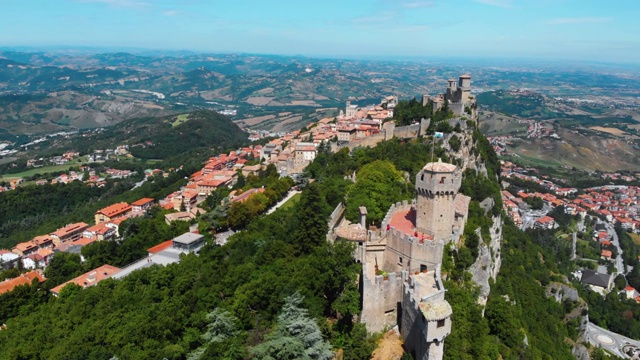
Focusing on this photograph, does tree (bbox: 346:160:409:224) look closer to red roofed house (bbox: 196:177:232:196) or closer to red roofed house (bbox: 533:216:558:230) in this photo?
red roofed house (bbox: 196:177:232:196)

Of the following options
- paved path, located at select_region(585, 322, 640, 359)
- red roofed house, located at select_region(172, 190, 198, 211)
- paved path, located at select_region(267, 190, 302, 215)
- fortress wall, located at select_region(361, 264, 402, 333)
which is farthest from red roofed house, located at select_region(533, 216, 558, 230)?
fortress wall, located at select_region(361, 264, 402, 333)

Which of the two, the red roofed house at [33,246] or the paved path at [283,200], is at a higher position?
the paved path at [283,200]

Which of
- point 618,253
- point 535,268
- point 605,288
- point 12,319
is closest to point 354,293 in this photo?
point 12,319

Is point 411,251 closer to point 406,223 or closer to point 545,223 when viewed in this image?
point 406,223

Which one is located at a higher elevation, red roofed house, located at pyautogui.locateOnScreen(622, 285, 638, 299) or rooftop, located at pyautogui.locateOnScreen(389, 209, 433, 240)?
rooftop, located at pyautogui.locateOnScreen(389, 209, 433, 240)

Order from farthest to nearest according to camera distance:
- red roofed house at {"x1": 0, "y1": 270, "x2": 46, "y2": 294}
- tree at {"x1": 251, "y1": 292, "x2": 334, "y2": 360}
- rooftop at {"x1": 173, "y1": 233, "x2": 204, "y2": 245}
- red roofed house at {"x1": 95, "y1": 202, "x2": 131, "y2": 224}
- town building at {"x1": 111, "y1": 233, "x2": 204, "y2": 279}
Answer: red roofed house at {"x1": 95, "y1": 202, "x2": 131, "y2": 224}
rooftop at {"x1": 173, "y1": 233, "x2": 204, "y2": 245}
town building at {"x1": 111, "y1": 233, "x2": 204, "y2": 279}
red roofed house at {"x1": 0, "y1": 270, "x2": 46, "y2": 294}
tree at {"x1": 251, "y1": 292, "x2": 334, "y2": 360}

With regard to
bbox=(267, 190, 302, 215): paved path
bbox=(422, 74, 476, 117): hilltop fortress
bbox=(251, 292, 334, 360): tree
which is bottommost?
bbox=(267, 190, 302, 215): paved path

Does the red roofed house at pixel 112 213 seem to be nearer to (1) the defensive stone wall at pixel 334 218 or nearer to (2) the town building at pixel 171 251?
(2) the town building at pixel 171 251

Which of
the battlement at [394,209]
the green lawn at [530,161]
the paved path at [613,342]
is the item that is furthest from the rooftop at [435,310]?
the green lawn at [530,161]
